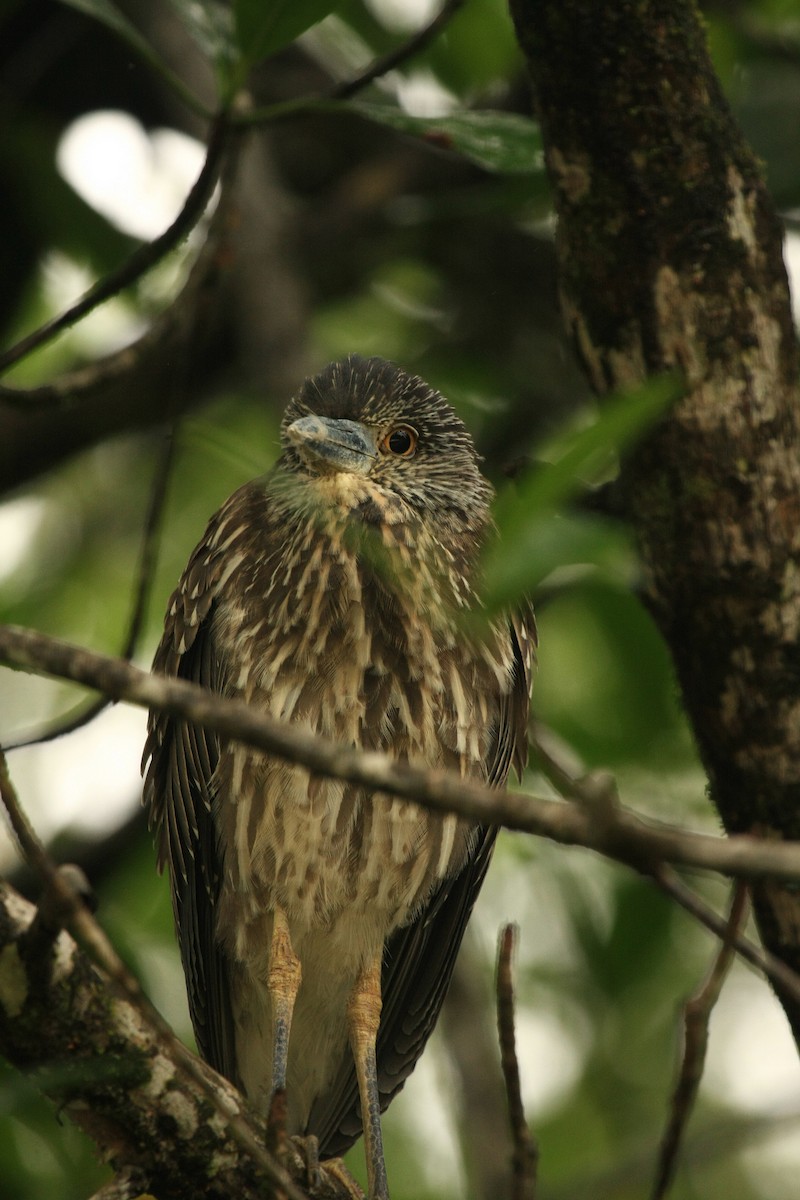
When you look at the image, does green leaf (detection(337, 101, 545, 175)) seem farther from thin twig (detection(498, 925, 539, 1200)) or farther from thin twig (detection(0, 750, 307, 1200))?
thin twig (detection(498, 925, 539, 1200))

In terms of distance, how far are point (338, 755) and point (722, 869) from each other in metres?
0.40

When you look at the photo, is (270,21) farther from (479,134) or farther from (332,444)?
(332,444)

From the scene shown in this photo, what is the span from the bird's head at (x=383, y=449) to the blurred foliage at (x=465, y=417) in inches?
8.8

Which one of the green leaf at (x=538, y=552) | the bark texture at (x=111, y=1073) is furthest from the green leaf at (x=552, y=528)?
the bark texture at (x=111, y=1073)

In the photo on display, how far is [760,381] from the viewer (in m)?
2.77

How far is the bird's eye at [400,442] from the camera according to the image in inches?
145

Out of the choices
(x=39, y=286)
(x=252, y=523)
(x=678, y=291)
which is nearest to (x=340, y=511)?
(x=252, y=523)

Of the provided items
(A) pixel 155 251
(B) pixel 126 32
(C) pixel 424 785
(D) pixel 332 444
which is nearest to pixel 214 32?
(B) pixel 126 32

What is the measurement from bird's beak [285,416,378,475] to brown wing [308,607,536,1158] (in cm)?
62

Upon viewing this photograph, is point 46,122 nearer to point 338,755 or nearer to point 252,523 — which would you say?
point 252,523

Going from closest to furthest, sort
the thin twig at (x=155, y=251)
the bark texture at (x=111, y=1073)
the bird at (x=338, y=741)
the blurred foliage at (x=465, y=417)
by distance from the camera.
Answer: the bark texture at (x=111, y=1073), the thin twig at (x=155, y=251), the bird at (x=338, y=741), the blurred foliage at (x=465, y=417)

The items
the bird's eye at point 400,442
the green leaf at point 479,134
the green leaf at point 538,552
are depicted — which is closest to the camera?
the green leaf at point 538,552

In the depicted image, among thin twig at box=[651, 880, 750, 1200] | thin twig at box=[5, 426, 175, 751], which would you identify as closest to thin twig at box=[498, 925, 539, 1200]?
thin twig at box=[651, 880, 750, 1200]

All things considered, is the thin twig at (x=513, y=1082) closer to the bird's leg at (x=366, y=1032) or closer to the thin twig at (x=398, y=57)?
the bird's leg at (x=366, y=1032)
